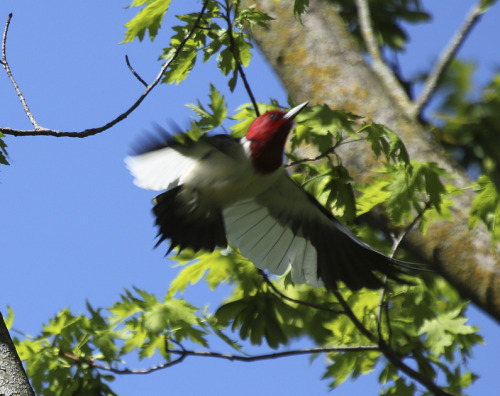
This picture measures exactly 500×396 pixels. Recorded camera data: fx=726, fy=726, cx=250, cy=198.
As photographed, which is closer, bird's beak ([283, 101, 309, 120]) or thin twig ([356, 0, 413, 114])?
bird's beak ([283, 101, 309, 120])

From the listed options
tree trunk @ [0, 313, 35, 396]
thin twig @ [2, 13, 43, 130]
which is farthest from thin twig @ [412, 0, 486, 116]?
tree trunk @ [0, 313, 35, 396]

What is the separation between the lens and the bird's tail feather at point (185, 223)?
2.92 metres

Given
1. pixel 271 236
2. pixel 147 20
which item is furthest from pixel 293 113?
pixel 147 20

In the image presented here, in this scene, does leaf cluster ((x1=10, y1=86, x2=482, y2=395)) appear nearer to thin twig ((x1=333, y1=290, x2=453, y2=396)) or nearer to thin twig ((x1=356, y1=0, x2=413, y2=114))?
thin twig ((x1=333, y1=290, x2=453, y2=396))

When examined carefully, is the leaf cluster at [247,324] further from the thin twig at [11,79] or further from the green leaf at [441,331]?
the thin twig at [11,79]

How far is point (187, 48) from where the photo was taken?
3.08 meters

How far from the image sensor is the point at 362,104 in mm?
4496

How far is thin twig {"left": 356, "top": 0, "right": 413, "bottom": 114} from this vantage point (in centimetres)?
472

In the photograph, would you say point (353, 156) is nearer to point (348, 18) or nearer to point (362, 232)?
point (362, 232)

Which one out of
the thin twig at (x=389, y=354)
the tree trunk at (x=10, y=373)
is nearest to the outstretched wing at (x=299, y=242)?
the thin twig at (x=389, y=354)

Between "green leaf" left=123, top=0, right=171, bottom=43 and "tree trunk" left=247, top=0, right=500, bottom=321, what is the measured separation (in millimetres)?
1193

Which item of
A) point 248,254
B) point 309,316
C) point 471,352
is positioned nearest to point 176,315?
point 248,254

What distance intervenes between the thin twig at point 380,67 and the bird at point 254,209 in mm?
1649

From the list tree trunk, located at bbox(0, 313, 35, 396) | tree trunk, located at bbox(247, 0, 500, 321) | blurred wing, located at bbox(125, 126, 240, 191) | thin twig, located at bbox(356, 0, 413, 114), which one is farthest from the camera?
thin twig, located at bbox(356, 0, 413, 114)
